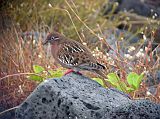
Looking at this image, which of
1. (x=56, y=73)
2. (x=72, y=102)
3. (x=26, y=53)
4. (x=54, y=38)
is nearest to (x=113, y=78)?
(x=56, y=73)

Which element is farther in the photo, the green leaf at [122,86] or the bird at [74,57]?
the green leaf at [122,86]

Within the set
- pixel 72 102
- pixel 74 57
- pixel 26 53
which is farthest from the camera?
pixel 26 53

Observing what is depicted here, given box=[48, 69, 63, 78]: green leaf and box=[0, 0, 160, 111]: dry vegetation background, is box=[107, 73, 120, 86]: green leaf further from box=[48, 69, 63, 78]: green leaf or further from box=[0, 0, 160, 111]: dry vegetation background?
box=[48, 69, 63, 78]: green leaf

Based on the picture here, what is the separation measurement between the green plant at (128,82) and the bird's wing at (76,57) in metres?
0.53

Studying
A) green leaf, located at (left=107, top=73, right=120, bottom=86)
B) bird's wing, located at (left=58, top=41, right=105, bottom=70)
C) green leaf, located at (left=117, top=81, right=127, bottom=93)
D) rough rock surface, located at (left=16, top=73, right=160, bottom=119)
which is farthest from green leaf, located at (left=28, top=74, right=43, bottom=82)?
rough rock surface, located at (left=16, top=73, right=160, bottom=119)

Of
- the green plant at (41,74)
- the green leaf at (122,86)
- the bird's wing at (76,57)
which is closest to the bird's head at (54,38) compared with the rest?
the bird's wing at (76,57)

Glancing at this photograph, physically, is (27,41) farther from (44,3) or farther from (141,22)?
(141,22)

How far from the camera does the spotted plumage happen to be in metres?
6.52

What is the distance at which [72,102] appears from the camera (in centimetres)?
586

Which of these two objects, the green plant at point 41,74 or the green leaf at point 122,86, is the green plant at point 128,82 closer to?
the green leaf at point 122,86

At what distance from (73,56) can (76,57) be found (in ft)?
0.11

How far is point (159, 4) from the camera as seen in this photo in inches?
630

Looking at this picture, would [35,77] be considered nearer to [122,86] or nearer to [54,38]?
[54,38]

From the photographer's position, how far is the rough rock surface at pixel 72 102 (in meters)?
5.83
